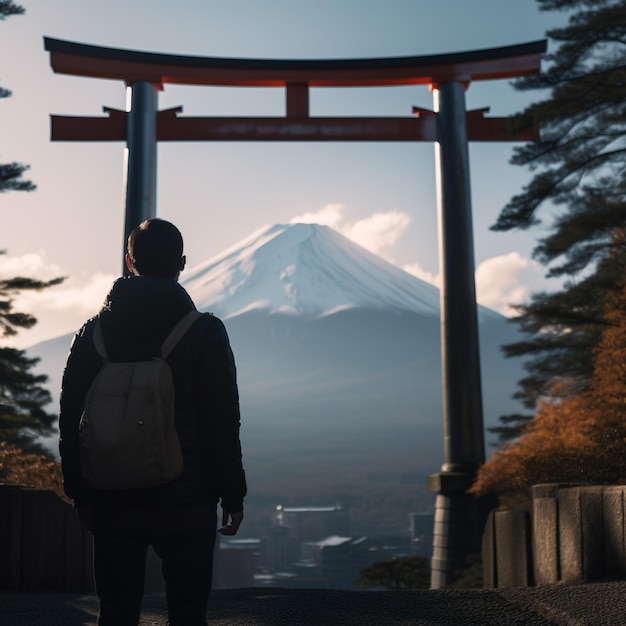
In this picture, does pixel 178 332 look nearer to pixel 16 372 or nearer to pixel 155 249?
pixel 155 249

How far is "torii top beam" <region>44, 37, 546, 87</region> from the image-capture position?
10.7 m

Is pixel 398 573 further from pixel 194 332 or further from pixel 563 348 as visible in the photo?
pixel 194 332

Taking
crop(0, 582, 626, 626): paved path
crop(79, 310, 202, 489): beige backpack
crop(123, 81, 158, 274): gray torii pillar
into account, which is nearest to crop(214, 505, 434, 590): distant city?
crop(123, 81, 158, 274): gray torii pillar

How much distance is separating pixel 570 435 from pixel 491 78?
554cm

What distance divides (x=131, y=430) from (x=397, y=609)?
5.88ft

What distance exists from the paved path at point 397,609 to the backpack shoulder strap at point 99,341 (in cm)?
155

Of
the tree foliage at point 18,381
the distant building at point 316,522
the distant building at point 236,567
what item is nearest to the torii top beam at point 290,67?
the tree foliage at point 18,381

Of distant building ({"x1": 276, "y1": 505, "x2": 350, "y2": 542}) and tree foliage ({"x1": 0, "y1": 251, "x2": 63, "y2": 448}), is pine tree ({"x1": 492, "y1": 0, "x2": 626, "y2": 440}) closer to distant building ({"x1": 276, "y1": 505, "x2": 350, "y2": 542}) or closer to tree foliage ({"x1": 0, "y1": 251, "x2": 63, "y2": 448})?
tree foliage ({"x1": 0, "y1": 251, "x2": 63, "y2": 448})

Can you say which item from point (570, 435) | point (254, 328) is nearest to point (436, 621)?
point (570, 435)

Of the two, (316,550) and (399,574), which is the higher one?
(399,574)

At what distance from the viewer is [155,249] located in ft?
7.50

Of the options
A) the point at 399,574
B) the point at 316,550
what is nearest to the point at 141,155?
the point at 399,574

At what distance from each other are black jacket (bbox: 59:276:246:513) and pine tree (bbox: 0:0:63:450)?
887 cm

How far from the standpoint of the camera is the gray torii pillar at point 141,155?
991cm
